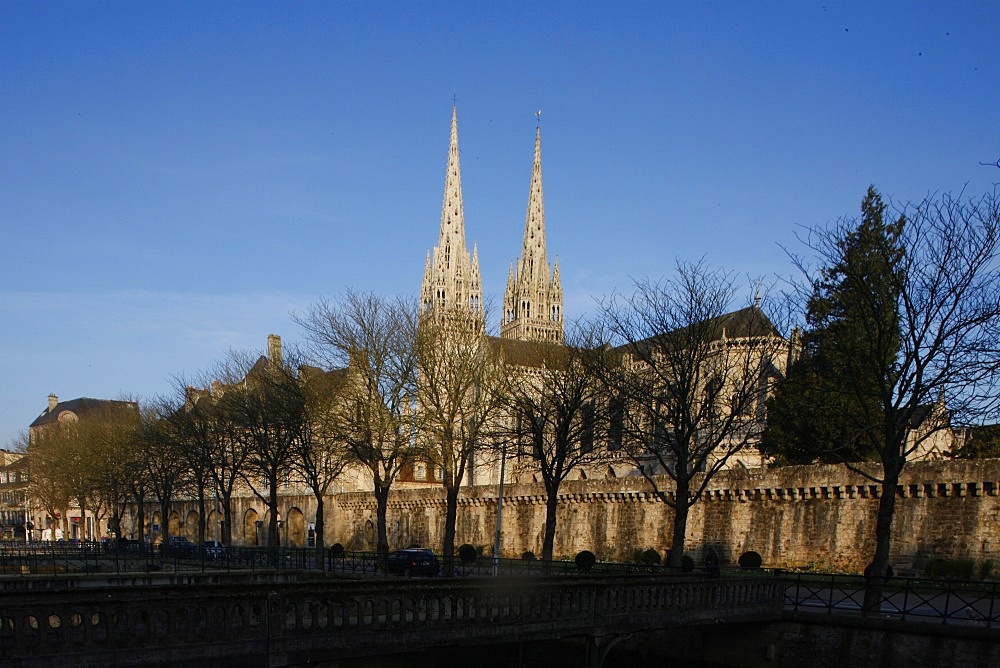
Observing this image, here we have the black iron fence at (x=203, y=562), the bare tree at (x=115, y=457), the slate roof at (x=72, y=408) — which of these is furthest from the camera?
the slate roof at (x=72, y=408)

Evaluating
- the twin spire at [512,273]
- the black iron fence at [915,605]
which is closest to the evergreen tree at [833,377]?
the black iron fence at [915,605]

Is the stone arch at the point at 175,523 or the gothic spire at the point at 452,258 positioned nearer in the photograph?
the stone arch at the point at 175,523

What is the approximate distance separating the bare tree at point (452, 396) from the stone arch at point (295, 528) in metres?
40.3

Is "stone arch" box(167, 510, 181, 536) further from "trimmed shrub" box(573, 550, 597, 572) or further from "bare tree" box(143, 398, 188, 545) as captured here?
"trimmed shrub" box(573, 550, 597, 572)

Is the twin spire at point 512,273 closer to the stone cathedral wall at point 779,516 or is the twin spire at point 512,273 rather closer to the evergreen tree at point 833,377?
the stone cathedral wall at point 779,516

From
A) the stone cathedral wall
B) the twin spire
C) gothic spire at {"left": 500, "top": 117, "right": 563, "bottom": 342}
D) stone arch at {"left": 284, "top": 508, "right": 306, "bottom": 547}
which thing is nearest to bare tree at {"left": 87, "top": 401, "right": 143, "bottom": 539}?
stone arch at {"left": 284, "top": 508, "right": 306, "bottom": 547}

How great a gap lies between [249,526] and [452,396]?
2053 inches

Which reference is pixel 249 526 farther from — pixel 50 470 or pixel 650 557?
pixel 650 557

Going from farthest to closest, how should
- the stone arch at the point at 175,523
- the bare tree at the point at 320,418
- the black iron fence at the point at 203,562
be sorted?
1. the stone arch at the point at 175,523
2. the bare tree at the point at 320,418
3. the black iron fence at the point at 203,562

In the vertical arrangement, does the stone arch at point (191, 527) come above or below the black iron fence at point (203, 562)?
below

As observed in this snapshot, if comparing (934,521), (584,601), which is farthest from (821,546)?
(584,601)

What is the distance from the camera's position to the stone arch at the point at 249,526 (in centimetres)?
8325

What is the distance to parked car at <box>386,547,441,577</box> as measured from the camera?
38.4 metres

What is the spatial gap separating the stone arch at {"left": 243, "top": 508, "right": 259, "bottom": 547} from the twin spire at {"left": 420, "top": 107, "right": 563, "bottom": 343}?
50346mm
